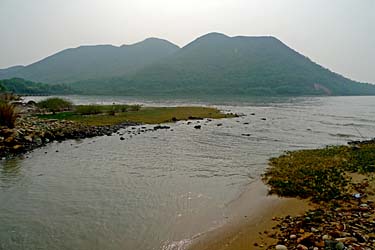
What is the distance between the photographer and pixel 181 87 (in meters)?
197

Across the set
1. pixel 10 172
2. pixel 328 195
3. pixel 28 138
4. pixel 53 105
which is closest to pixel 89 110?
pixel 53 105

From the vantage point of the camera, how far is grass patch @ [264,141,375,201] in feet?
40.9

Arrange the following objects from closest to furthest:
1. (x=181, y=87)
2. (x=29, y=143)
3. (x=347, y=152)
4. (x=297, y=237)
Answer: (x=297, y=237)
(x=347, y=152)
(x=29, y=143)
(x=181, y=87)

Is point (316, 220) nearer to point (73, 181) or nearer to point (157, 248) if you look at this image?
point (157, 248)

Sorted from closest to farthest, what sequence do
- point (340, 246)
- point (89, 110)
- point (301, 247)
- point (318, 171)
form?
point (340, 246) < point (301, 247) < point (318, 171) < point (89, 110)

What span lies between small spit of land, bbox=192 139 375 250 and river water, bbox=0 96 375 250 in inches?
52.0

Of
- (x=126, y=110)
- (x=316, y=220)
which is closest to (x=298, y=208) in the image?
(x=316, y=220)

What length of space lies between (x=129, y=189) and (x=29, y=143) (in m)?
13.6

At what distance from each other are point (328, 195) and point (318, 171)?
3.31 metres

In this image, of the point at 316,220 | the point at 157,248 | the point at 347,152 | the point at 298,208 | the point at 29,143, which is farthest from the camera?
the point at 29,143

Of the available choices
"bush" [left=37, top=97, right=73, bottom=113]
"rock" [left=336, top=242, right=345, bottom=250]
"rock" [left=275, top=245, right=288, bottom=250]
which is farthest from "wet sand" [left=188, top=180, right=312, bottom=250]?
"bush" [left=37, top=97, right=73, bottom=113]

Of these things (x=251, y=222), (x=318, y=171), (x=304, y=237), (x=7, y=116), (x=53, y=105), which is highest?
(x=53, y=105)

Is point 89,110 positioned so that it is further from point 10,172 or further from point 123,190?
point 123,190

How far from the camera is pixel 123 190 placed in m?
14.0
